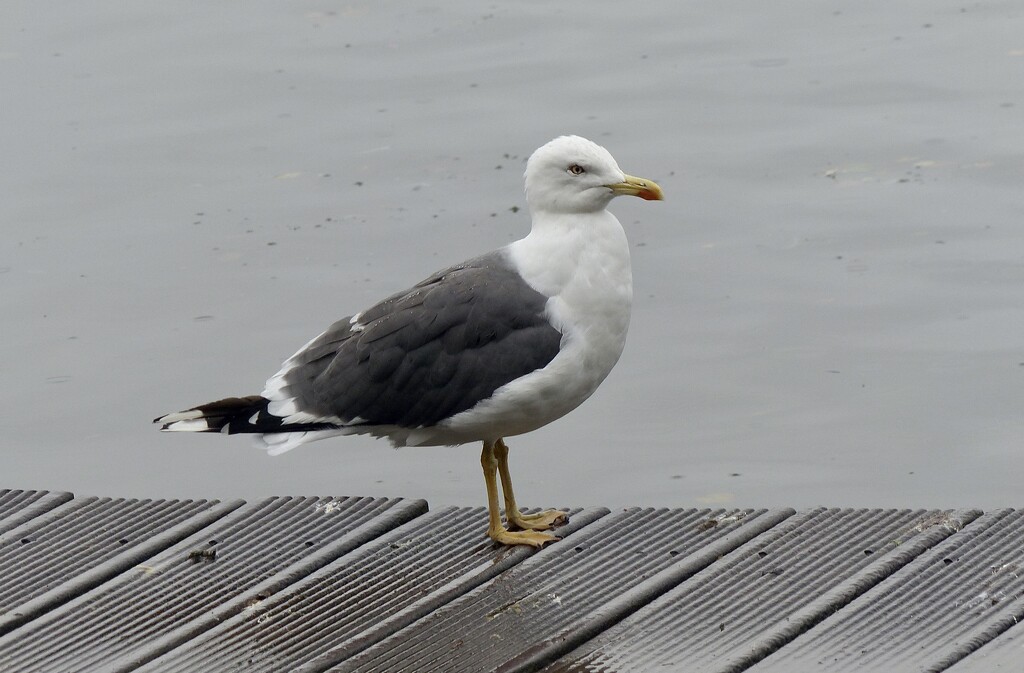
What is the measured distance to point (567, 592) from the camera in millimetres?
4785

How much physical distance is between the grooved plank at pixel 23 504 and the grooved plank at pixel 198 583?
0.62m

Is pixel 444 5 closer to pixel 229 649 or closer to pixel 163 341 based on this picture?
pixel 163 341

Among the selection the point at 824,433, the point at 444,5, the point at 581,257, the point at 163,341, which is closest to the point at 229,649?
the point at 581,257

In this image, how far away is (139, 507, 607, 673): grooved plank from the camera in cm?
449

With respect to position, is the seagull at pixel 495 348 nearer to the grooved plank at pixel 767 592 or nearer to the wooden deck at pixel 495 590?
the wooden deck at pixel 495 590

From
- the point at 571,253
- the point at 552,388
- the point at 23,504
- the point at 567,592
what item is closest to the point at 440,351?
the point at 552,388

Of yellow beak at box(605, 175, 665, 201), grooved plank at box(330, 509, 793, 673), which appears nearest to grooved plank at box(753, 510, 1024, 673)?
grooved plank at box(330, 509, 793, 673)

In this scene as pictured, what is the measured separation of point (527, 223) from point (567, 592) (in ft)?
19.1

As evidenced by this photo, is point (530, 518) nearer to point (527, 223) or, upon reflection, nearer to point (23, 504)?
point (23, 504)

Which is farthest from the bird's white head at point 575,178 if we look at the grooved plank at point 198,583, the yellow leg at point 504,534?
the grooved plank at point 198,583

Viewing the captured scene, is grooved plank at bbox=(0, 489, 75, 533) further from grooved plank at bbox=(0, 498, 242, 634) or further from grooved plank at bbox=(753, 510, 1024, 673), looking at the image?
grooved plank at bbox=(753, 510, 1024, 673)

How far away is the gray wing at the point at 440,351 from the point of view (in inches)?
205

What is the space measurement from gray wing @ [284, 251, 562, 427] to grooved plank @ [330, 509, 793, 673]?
0.56 m

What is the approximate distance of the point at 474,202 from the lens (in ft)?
35.5
